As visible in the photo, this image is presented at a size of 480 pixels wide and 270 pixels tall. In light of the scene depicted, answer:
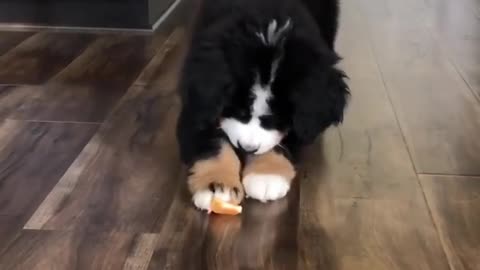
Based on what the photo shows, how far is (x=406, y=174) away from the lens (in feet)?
5.72

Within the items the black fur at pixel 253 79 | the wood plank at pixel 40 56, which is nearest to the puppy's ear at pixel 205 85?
the black fur at pixel 253 79

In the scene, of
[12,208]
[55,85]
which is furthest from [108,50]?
[12,208]

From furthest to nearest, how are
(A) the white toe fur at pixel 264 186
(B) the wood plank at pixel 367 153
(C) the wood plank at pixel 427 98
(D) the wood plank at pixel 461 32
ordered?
(D) the wood plank at pixel 461 32 → (C) the wood plank at pixel 427 98 → (B) the wood plank at pixel 367 153 → (A) the white toe fur at pixel 264 186

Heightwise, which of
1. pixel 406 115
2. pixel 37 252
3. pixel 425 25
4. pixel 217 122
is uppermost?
pixel 217 122

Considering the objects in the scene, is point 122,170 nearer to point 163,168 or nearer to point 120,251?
point 163,168

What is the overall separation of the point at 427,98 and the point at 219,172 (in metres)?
1.04

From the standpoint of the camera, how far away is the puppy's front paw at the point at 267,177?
61.6 inches

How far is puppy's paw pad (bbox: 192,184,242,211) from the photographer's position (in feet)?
4.95

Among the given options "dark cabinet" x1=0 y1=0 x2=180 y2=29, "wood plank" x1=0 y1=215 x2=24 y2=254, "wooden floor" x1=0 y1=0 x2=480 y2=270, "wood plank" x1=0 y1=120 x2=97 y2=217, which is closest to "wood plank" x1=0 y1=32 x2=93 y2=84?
"wooden floor" x1=0 y1=0 x2=480 y2=270

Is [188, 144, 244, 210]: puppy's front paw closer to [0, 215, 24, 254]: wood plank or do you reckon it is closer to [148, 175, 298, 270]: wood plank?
[148, 175, 298, 270]: wood plank

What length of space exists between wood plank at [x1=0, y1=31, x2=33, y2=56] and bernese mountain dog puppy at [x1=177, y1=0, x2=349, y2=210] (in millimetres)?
1463

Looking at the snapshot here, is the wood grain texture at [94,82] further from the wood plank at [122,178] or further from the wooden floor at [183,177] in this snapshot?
the wood plank at [122,178]

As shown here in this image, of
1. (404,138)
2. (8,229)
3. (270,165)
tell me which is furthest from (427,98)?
(8,229)

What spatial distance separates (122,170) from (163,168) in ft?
0.34
